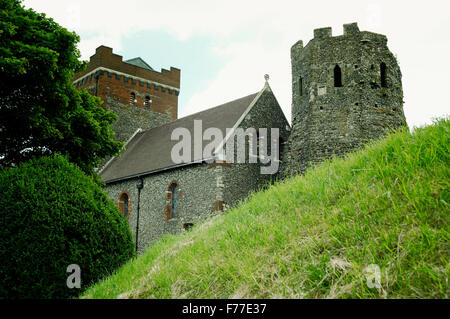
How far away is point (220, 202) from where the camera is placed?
17188mm

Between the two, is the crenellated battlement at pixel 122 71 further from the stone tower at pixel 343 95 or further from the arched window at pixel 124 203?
the stone tower at pixel 343 95

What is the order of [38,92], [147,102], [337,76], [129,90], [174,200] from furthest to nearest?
[147,102] < [129,90] < [174,200] < [337,76] < [38,92]

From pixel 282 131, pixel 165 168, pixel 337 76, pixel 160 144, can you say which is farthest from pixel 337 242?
pixel 160 144

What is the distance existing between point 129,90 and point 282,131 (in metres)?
14.5

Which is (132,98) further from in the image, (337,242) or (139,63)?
(337,242)

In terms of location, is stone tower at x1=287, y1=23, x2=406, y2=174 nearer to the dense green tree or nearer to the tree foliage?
the dense green tree

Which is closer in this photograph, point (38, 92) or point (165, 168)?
point (38, 92)

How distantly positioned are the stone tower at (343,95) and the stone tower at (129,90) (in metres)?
15.4

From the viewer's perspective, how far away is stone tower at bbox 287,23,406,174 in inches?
654

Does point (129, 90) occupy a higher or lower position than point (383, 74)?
higher

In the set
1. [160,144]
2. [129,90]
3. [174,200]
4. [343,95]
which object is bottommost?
[174,200]

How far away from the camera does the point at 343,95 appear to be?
17.0 metres

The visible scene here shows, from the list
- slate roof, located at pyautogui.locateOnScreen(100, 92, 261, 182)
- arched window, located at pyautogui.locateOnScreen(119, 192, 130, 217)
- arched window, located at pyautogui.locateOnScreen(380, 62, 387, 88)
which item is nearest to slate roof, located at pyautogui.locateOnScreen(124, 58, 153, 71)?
slate roof, located at pyautogui.locateOnScreen(100, 92, 261, 182)

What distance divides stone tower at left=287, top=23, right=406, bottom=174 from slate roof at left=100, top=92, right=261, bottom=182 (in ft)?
12.8
